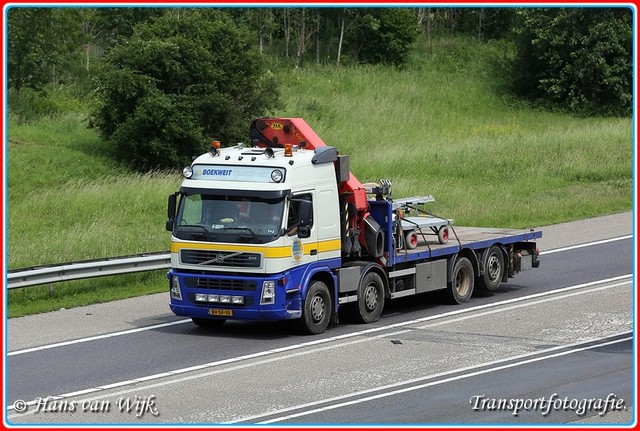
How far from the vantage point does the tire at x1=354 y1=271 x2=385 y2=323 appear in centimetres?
1912

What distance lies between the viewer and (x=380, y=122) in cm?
5234

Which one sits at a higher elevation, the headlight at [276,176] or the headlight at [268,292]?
the headlight at [276,176]

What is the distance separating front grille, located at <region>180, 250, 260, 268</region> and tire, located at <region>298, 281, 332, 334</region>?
3.63ft

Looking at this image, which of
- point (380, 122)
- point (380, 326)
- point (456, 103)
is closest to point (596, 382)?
point (380, 326)

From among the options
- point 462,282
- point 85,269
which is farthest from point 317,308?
point 85,269

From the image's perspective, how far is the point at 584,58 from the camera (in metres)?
60.0

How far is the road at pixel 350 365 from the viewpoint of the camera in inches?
530

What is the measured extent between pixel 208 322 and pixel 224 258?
6.43ft

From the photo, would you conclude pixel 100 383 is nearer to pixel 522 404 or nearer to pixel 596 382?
pixel 522 404

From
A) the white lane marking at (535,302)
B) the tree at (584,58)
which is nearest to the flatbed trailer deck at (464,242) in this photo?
the white lane marking at (535,302)

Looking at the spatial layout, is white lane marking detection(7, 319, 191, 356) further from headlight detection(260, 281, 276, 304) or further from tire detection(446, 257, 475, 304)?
tire detection(446, 257, 475, 304)

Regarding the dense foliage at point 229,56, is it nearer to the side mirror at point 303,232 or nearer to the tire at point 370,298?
the tire at point 370,298

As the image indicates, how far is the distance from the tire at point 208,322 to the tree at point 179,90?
23.7m

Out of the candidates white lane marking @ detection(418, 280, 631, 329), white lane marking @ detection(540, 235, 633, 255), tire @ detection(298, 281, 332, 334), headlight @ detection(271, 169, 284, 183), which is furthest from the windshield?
white lane marking @ detection(540, 235, 633, 255)
